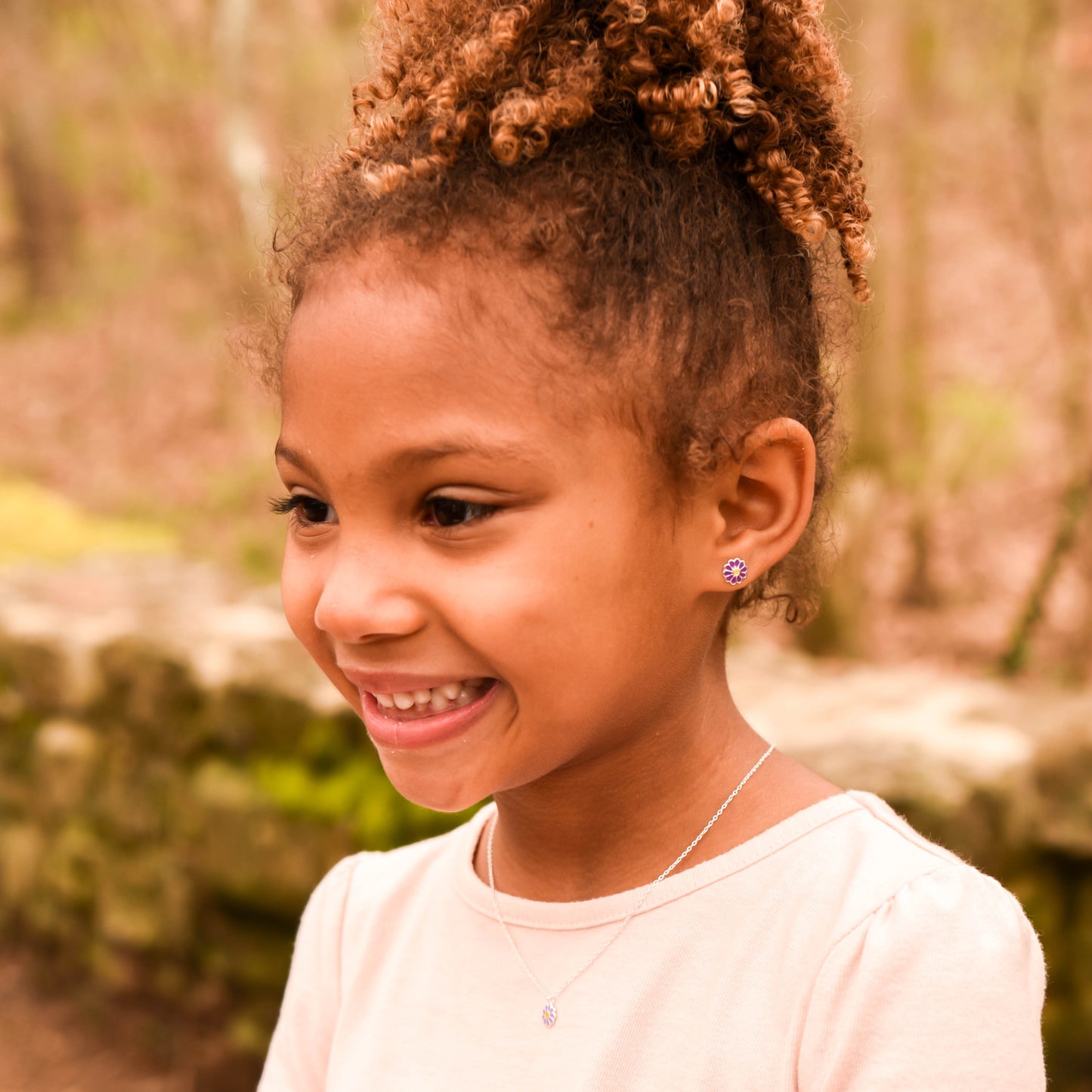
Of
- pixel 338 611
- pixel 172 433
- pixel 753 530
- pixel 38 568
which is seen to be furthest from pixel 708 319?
pixel 172 433

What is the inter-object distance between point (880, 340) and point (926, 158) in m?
1.21

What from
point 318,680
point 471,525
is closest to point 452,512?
point 471,525

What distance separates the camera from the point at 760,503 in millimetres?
1438

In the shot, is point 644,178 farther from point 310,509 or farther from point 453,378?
point 310,509

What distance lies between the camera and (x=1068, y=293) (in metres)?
5.48

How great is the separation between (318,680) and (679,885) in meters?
2.62

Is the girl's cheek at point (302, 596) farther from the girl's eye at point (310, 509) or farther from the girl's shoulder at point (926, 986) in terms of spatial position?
the girl's shoulder at point (926, 986)

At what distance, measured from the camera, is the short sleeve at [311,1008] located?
5.57ft

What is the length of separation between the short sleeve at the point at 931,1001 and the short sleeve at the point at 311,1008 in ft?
2.31

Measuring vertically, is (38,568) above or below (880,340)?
below

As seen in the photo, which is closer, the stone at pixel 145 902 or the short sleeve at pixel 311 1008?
the short sleeve at pixel 311 1008

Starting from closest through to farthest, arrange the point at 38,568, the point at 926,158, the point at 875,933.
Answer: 1. the point at 875,933
2. the point at 38,568
3. the point at 926,158

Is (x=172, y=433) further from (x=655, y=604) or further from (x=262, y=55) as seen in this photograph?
(x=655, y=604)

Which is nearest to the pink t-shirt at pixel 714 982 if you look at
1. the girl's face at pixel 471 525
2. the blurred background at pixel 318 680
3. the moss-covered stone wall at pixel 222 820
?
the girl's face at pixel 471 525
